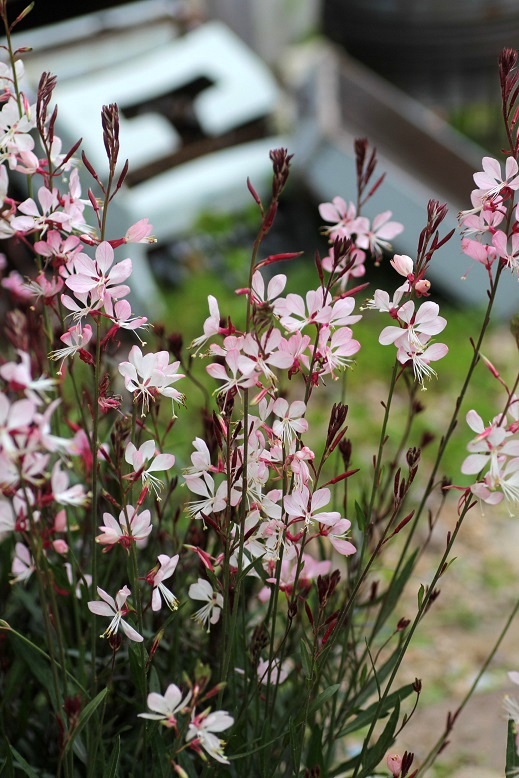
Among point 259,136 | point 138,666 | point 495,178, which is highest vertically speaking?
point 495,178

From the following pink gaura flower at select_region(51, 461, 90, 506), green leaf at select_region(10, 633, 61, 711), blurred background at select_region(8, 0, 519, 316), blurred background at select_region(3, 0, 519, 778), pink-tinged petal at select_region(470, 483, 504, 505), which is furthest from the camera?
blurred background at select_region(8, 0, 519, 316)

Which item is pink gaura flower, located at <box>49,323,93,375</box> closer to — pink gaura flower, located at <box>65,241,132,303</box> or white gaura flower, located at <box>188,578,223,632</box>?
pink gaura flower, located at <box>65,241,132,303</box>

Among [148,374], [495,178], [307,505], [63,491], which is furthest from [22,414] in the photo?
[495,178]

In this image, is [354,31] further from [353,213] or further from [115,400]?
[115,400]

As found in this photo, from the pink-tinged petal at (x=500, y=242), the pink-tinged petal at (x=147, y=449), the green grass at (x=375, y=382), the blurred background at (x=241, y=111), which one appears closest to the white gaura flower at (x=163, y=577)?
the pink-tinged petal at (x=147, y=449)

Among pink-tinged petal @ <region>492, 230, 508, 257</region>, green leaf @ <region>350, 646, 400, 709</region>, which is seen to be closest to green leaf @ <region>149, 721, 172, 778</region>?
green leaf @ <region>350, 646, 400, 709</region>

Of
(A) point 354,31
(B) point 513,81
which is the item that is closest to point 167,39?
(A) point 354,31

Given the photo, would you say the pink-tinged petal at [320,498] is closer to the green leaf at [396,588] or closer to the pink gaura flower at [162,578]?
the pink gaura flower at [162,578]

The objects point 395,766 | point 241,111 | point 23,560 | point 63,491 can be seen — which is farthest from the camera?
point 241,111

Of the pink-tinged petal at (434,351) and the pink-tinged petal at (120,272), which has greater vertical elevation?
the pink-tinged petal at (120,272)

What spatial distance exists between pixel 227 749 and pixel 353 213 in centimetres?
67

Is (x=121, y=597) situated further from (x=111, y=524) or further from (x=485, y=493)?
(x=485, y=493)

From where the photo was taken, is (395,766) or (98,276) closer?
(98,276)

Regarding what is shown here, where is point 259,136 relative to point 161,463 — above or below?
below
